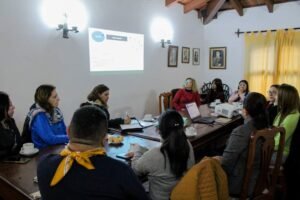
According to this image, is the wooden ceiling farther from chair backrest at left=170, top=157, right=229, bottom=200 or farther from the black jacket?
chair backrest at left=170, top=157, right=229, bottom=200

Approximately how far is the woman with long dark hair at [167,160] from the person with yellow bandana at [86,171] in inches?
14.8

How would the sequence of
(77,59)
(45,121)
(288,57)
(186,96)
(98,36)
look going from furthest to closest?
(288,57)
(186,96)
(98,36)
(77,59)
(45,121)

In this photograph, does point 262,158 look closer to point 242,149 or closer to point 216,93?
point 242,149

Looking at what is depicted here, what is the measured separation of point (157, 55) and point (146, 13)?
0.79m

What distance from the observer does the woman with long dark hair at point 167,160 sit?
1.42 metres

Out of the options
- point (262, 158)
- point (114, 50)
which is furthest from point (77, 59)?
point (262, 158)

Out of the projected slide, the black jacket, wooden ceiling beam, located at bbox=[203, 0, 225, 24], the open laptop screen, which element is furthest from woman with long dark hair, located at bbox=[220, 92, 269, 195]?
wooden ceiling beam, located at bbox=[203, 0, 225, 24]

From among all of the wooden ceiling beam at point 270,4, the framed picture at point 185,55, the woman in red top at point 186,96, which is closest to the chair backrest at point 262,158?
the woman in red top at point 186,96

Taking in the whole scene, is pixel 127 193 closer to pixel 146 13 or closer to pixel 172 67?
pixel 146 13

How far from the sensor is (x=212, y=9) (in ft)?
18.5

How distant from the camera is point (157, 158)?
4.64 feet

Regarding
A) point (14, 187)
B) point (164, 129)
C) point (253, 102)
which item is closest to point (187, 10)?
point (253, 102)

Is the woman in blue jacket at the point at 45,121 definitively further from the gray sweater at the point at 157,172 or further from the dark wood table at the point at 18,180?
the gray sweater at the point at 157,172

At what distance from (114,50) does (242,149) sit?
107 inches
